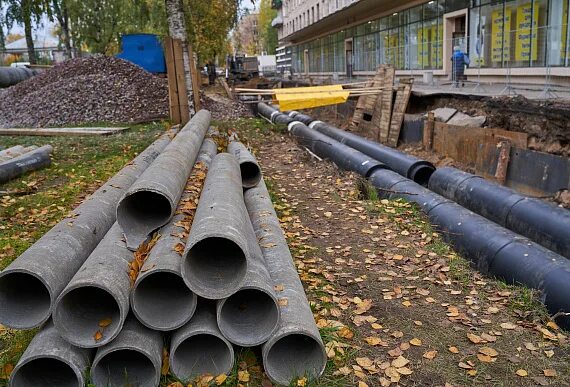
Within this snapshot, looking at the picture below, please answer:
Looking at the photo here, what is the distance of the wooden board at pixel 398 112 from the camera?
13.4 m

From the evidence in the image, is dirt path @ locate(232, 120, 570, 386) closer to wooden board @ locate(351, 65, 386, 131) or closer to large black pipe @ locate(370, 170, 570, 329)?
large black pipe @ locate(370, 170, 570, 329)

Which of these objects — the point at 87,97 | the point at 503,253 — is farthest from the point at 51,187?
the point at 87,97

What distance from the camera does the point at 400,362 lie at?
12.1 ft

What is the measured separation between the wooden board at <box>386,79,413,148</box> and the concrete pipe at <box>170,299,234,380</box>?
34.9 ft

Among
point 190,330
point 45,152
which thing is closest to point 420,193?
point 190,330

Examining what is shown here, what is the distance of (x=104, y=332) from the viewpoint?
321 cm

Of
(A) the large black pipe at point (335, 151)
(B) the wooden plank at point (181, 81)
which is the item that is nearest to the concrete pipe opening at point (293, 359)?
(A) the large black pipe at point (335, 151)

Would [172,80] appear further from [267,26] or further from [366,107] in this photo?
[267,26]

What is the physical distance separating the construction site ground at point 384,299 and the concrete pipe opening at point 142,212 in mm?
1178

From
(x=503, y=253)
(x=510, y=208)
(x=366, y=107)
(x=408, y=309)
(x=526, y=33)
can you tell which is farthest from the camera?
(x=366, y=107)

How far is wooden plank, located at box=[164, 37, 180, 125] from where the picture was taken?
42.9ft

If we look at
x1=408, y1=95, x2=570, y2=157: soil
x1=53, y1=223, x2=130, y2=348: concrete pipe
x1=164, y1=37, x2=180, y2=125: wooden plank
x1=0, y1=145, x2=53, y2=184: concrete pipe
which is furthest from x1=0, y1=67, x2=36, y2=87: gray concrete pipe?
x1=53, y1=223, x2=130, y2=348: concrete pipe

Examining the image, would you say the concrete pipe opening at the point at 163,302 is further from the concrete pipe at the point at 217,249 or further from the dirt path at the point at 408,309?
the dirt path at the point at 408,309

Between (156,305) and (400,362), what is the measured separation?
178 cm
